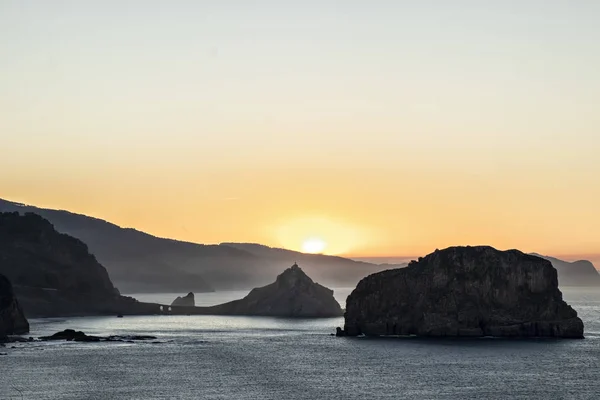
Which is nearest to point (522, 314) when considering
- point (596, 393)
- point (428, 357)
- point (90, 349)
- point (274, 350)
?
point (428, 357)

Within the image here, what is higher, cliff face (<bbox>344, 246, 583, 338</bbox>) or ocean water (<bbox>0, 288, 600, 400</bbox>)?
cliff face (<bbox>344, 246, 583, 338</bbox>)

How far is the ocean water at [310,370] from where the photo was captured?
12469 cm

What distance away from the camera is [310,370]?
148 meters

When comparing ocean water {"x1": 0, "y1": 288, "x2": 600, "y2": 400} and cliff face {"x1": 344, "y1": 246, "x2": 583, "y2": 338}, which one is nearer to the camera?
ocean water {"x1": 0, "y1": 288, "x2": 600, "y2": 400}

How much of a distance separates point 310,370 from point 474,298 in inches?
2023

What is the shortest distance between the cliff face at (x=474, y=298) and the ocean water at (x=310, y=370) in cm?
584

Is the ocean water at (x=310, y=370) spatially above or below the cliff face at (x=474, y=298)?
below

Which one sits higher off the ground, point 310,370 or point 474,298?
point 474,298

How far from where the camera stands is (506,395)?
122500mm

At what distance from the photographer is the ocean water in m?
125

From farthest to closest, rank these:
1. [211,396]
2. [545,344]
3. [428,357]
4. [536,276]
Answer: [536,276] < [545,344] < [428,357] < [211,396]

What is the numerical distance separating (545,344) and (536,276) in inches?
683

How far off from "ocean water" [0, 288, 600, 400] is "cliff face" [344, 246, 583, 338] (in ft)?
19.2

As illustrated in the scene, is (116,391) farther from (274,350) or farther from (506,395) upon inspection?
(274,350)
